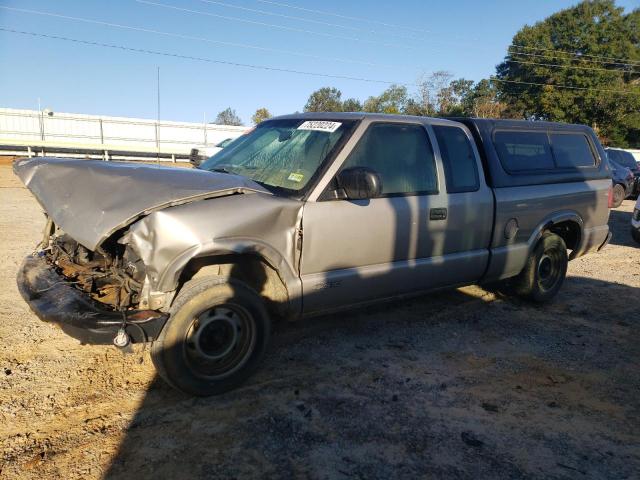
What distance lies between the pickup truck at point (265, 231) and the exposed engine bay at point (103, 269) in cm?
1

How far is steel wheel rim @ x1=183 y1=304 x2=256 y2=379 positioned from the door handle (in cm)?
180

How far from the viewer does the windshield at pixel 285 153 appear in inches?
140

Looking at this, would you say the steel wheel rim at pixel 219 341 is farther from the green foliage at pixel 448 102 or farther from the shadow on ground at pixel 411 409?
the green foliage at pixel 448 102

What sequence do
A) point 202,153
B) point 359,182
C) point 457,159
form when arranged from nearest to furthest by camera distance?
point 359,182
point 457,159
point 202,153

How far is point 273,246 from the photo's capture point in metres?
3.17

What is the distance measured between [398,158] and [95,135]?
27450 mm

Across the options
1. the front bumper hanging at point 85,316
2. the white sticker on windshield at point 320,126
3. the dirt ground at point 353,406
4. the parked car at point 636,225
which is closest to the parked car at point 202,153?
the parked car at point 636,225

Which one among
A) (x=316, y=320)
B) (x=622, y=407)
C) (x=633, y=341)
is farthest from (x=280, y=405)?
(x=633, y=341)

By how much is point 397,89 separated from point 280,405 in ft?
165

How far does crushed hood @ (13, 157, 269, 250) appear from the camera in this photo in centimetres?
280

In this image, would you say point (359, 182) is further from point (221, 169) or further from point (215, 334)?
point (215, 334)

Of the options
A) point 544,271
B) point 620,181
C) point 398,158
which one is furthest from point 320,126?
point 620,181

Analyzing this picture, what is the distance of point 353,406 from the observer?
311 centimetres

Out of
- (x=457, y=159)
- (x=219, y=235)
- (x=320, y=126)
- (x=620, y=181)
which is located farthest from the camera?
(x=620, y=181)
